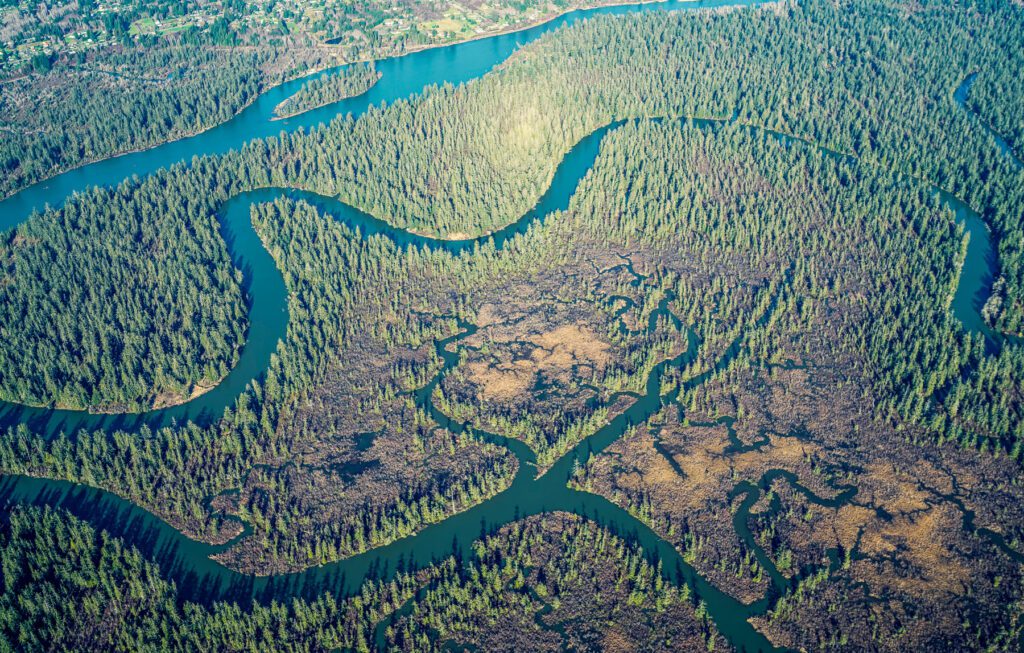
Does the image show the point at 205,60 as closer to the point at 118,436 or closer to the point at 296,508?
the point at 118,436

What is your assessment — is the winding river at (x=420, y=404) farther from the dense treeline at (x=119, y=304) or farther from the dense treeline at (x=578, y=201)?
the dense treeline at (x=119, y=304)

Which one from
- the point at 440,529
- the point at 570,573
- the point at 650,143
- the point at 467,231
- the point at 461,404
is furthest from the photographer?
the point at 650,143

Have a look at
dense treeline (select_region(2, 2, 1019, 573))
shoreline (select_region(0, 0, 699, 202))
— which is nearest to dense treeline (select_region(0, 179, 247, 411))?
dense treeline (select_region(2, 2, 1019, 573))

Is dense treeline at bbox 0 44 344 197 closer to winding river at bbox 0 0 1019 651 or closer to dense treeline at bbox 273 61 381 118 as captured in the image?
winding river at bbox 0 0 1019 651

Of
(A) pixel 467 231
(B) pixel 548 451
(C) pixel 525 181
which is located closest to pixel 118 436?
(B) pixel 548 451

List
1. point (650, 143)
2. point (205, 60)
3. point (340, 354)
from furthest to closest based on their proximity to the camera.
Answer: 1. point (205, 60)
2. point (650, 143)
3. point (340, 354)

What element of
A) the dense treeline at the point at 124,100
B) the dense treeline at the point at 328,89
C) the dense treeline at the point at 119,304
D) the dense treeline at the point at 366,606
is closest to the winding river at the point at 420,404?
the dense treeline at the point at 366,606
